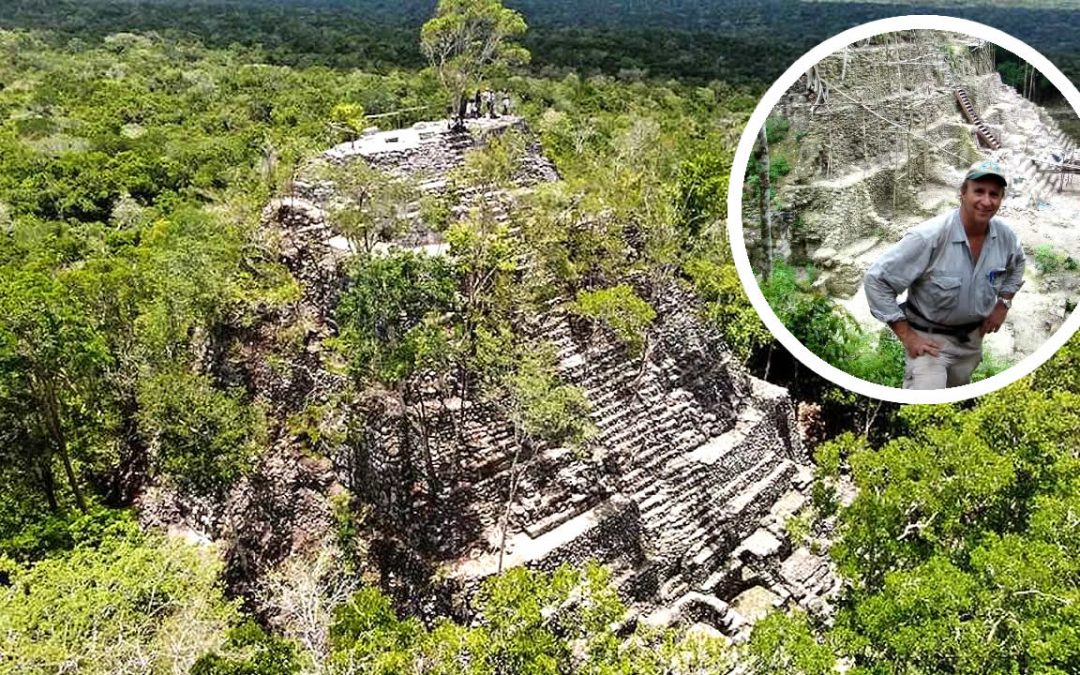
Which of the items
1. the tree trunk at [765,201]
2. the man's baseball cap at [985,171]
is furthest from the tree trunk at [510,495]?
the man's baseball cap at [985,171]

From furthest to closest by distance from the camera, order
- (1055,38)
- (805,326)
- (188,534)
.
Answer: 1. (1055,38)
2. (188,534)
3. (805,326)

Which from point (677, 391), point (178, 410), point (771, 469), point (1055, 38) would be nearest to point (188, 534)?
point (178, 410)

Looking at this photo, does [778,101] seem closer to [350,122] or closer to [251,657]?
[251,657]

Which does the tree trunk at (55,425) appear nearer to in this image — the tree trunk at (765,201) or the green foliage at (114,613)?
the green foliage at (114,613)

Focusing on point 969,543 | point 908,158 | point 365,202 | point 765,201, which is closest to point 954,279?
point 908,158

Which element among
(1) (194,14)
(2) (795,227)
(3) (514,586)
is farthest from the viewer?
(1) (194,14)

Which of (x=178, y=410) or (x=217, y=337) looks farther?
(x=217, y=337)

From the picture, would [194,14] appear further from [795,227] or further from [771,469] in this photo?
[795,227]
